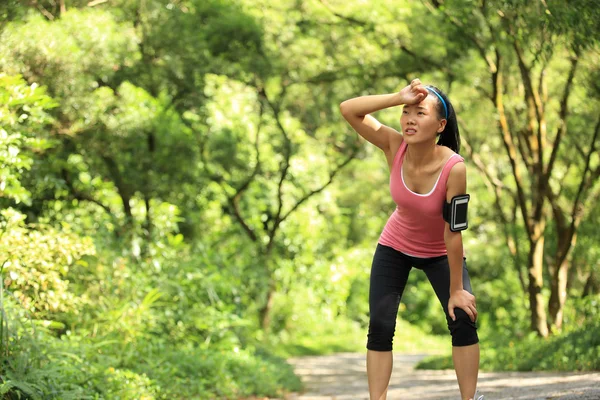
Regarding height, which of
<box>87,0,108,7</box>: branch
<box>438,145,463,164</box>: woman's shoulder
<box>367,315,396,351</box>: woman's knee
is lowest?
<box>87,0,108,7</box>: branch

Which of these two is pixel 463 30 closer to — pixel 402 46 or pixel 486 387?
pixel 402 46

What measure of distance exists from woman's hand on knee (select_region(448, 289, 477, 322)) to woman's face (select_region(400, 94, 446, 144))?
0.83 meters

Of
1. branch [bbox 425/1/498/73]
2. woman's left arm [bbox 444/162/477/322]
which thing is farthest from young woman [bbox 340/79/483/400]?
branch [bbox 425/1/498/73]

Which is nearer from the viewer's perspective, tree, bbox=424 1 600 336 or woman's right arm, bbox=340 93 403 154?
woman's right arm, bbox=340 93 403 154

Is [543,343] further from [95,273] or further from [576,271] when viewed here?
[576,271]

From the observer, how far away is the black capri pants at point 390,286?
453 centimetres

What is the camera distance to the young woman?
435cm

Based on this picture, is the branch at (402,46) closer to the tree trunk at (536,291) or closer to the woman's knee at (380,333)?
the tree trunk at (536,291)

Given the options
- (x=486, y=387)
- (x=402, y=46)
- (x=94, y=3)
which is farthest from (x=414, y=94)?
(x=402, y=46)

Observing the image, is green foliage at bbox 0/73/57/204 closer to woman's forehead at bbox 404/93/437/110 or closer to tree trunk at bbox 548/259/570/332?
woman's forehead at bbox 404/93/437/110

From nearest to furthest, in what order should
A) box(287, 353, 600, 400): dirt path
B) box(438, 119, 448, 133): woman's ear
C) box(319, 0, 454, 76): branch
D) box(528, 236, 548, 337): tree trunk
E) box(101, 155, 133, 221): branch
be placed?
box(438, 119, 448, 133): woman's ear
box(287, 353, 600, 400): dirt path
box(101, 155, 133, 221): branch
box(528, 236, 548, 337): tree trunk
box(319, 0, 454, 76): branch

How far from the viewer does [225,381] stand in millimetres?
8117

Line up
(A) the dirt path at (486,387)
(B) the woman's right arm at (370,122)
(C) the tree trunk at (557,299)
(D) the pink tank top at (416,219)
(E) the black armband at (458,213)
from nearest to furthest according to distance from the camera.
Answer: (E) the black armband at (458,213)
(D) the pink tank top at (416,219)
(B) the woman's right arm at (370,122)
(A) the dirt path at (486,387)
(C) the tree trunk at (557,299)

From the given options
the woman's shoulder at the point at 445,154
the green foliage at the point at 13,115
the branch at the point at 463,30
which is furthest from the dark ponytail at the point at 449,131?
the branch at the point at 463,30
